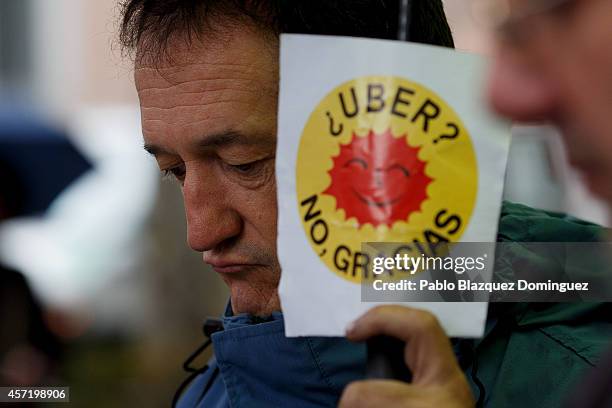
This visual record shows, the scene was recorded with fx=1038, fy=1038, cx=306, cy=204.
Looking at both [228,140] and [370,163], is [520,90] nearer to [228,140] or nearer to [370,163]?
[370,163]

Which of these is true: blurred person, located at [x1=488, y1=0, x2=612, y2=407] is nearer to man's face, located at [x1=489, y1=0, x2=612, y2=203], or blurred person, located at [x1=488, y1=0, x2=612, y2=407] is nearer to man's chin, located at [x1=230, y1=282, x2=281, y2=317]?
man's face, located at [x1=489, y1=0, x2=612, y2=203]

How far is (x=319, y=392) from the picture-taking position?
174cm

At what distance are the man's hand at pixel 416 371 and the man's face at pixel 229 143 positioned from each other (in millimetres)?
594

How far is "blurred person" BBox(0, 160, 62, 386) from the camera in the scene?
3.36 meters

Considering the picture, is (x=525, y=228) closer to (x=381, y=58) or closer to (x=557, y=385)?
(x=557, y=385)

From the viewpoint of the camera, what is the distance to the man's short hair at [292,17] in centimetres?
169

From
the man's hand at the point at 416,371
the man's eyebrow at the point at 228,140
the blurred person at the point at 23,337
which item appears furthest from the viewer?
the blurred person at the point at 23,337

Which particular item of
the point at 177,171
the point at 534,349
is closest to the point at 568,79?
the point at 534,349

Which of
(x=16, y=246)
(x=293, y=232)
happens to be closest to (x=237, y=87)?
(x=293, y=232)

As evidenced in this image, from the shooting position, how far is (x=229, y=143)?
1757mm

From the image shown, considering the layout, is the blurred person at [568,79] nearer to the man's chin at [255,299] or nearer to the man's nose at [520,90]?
the man's nose at [520,90]

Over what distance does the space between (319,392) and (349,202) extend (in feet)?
1.80

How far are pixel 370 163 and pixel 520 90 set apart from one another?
0.37m

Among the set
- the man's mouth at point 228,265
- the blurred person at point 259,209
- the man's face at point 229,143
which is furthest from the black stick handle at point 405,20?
the man's mouth at point 228,265
